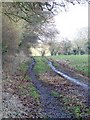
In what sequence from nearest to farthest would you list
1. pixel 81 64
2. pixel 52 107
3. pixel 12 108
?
pixel 12 108, pixel 52 107, pixel 81 64

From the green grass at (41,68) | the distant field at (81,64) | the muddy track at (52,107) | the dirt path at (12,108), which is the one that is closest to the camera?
the dirt path at (12,108)

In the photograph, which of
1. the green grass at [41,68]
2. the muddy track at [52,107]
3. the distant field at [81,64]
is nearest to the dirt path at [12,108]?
the muddy track at [52,107]

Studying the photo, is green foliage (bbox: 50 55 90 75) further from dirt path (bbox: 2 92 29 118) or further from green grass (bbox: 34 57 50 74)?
dirt path (bbox: 2 92 29 118)

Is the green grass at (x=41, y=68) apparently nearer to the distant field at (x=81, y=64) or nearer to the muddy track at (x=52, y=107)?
the distant field at (x=81, y=64)

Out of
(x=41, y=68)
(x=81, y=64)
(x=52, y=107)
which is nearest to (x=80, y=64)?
(x=81, y=64)

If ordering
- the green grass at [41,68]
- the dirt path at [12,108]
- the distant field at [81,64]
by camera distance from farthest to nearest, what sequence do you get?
the distant field at [81,64], the green grass at [41,68], the dirt path at [12,108]

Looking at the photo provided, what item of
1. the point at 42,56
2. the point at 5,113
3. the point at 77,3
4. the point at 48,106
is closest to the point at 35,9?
the point at 77,3

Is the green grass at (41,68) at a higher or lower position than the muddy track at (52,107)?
higher

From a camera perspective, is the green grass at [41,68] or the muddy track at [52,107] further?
the green grass at [41,68]

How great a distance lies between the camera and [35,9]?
39.3 ft

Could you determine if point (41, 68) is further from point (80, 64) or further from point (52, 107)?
point (52, 107)

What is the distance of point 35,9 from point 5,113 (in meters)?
4.33

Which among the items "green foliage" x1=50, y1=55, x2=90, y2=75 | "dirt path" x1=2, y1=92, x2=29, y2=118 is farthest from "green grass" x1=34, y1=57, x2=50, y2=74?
"dirt path" x1=2, y1=92, x2=29, y2=118

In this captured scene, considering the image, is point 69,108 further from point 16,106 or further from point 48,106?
point 16,106
